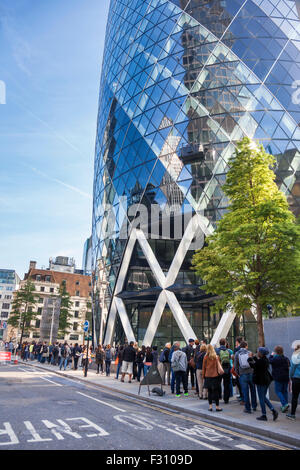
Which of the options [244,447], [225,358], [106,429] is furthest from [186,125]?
[244,447]

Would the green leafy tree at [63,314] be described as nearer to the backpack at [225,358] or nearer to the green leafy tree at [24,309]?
the green leafy tree at [24,309]

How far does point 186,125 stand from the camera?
26.5 metres

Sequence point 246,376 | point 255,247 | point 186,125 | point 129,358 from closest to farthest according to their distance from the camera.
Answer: point 246,376 → point 255,247 → point 129,358 → point 186,125

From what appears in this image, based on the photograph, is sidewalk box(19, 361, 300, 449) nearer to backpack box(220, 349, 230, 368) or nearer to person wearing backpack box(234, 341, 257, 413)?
person wearing backpack box(234, 341, 257, 413)

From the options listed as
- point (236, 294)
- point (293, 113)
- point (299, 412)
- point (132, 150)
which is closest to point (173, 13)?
point (132, 150)

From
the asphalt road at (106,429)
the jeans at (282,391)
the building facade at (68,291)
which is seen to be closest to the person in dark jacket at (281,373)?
the jeans at (282,391)

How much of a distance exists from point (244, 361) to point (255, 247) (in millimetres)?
5222

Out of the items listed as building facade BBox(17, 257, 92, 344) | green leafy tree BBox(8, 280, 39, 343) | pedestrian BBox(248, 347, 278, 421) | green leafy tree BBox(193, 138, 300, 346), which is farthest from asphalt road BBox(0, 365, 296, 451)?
building facade BBox(17, 257, 92, 344)

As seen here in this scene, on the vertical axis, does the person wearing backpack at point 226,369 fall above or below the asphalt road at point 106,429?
above

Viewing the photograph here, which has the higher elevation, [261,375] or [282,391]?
[261,375]

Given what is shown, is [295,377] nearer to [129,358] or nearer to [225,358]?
[225,358]

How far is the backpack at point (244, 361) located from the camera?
869 cm

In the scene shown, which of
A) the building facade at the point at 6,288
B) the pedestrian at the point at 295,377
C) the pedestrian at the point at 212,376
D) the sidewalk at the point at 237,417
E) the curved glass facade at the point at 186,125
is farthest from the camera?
the building facade at the point at 6,288

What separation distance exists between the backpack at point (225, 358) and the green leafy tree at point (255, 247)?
3704 mm
